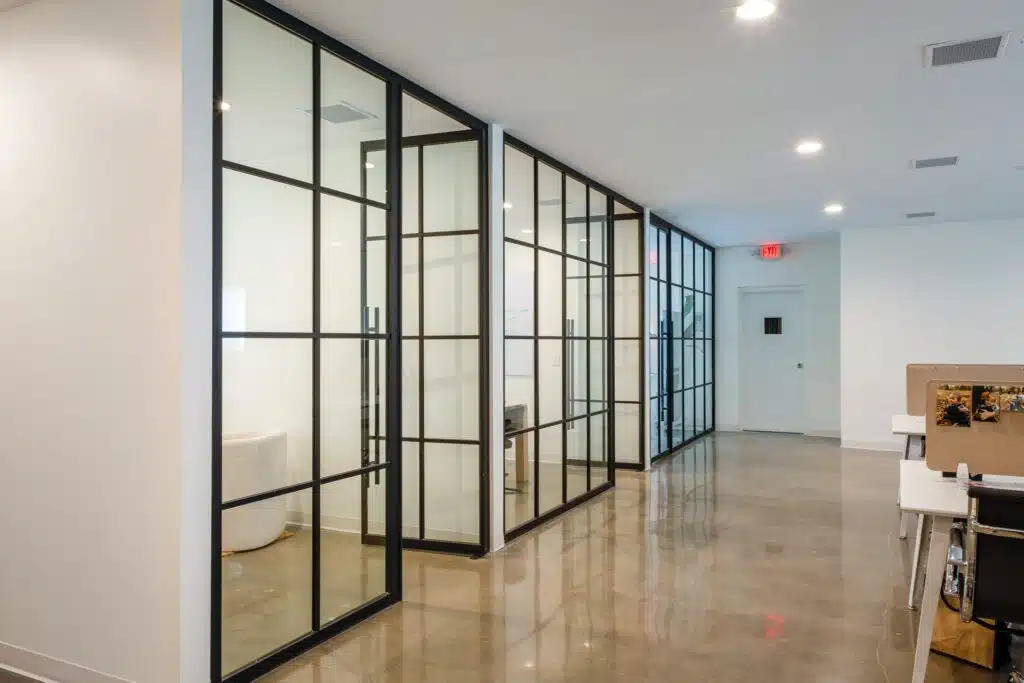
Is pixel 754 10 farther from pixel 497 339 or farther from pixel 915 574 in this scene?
pixel 915 574

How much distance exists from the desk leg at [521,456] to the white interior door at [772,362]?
22.4 ft

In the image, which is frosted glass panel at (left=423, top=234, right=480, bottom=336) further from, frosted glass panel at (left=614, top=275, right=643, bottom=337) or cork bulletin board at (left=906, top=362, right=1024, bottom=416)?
frosted glass panel at (left=614, top=275, right=643, bottom=337)

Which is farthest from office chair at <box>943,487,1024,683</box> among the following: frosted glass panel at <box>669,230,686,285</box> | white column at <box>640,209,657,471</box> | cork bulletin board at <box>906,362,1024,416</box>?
frosted glass panel at <box>669,230,686,285</box>

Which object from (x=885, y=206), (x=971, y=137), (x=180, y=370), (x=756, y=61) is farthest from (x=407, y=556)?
(x=885, y=206)

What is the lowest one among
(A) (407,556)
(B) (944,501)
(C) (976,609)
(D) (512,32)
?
(A) (407,556)

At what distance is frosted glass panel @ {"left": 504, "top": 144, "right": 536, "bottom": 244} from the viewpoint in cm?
536

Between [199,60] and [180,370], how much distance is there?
1.23 m

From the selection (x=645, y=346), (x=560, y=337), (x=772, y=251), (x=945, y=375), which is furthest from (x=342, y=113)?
(x=772, y=251)

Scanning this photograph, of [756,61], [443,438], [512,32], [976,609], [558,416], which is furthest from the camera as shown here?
[558,416]

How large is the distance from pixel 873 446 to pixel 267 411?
8.74 metres

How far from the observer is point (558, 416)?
608 cm

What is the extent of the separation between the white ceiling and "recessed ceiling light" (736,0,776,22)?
0.17 ft

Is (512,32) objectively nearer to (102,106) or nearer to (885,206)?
(102,106)

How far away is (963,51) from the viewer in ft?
12.3
